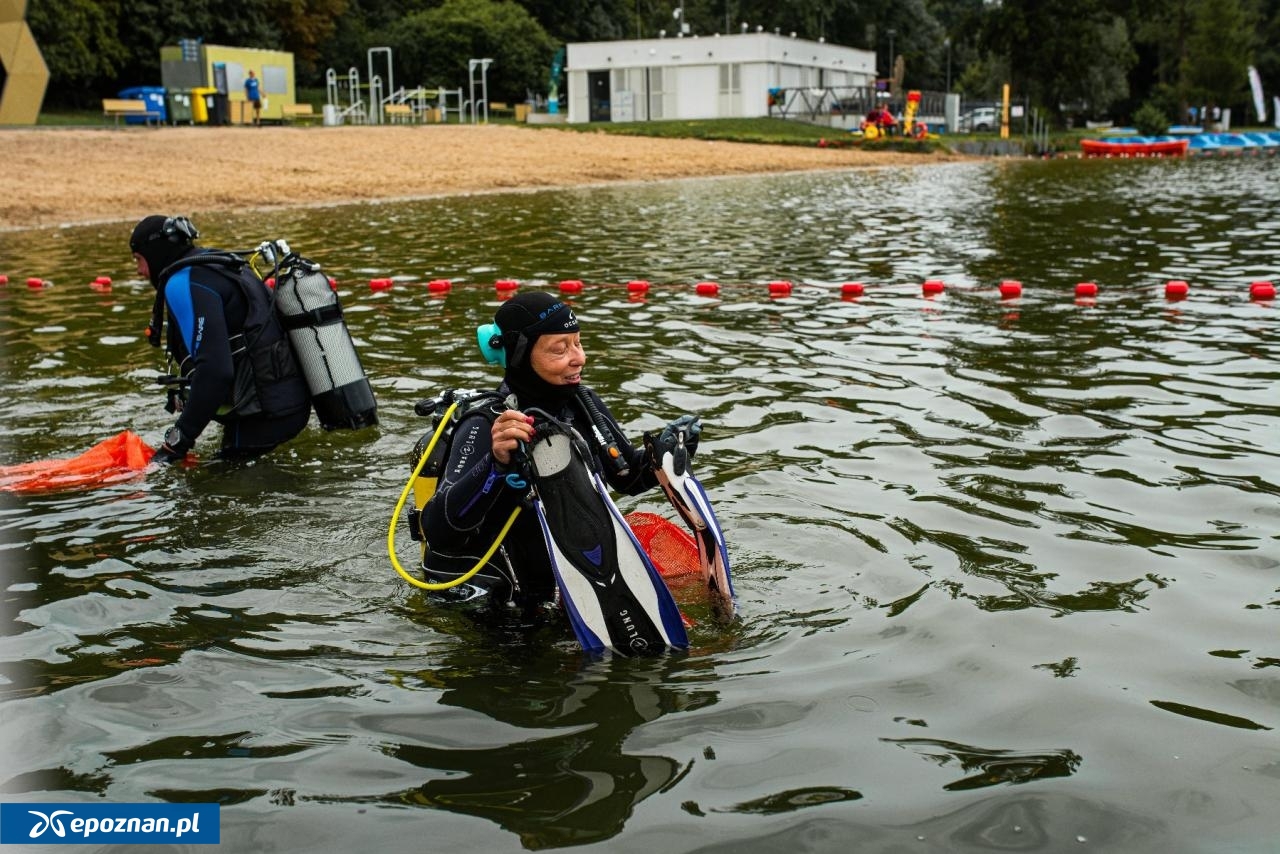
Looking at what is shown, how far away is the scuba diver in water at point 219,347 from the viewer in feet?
23.0

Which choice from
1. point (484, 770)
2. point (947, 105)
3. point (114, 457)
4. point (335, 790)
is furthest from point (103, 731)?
point (947, 105)

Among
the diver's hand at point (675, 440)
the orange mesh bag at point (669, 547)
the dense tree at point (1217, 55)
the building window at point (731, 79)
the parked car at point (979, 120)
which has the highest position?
the dense tree at point (1217, 55)

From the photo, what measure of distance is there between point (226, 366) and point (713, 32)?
9061cm

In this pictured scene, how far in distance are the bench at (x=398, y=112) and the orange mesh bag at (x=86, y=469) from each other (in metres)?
44.2

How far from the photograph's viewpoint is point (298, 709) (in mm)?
4582

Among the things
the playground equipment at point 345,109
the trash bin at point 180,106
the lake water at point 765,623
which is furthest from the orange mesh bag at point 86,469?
the playground equipment at point 345,109

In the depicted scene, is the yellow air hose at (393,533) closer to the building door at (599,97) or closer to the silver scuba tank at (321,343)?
the silver scuba tank at (321,343)

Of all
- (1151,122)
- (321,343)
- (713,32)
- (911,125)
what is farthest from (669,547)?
(713,32)

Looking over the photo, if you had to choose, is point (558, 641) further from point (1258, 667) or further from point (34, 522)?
point (34, 522)

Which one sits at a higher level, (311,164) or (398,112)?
(398,112)

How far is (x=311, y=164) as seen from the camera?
31.6 m

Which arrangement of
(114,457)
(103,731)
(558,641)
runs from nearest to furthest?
(103,731) < (558,641) < (114,457)

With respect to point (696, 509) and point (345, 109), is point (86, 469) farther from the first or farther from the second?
point (345, 109)

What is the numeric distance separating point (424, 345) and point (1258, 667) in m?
8.39
